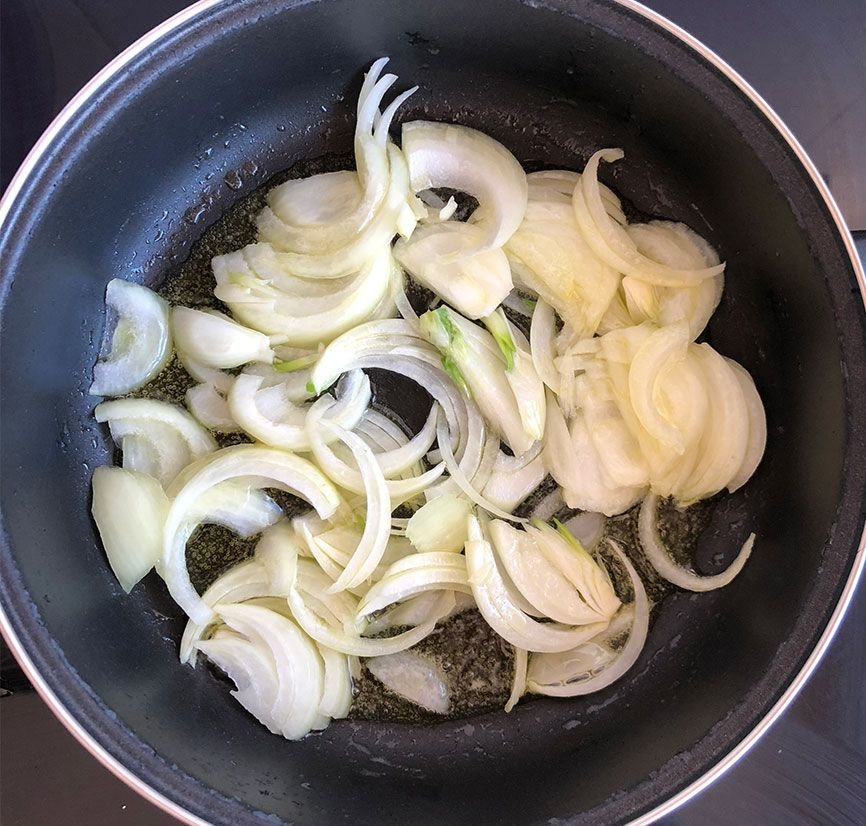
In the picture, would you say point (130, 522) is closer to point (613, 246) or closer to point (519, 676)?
point (519, 676)

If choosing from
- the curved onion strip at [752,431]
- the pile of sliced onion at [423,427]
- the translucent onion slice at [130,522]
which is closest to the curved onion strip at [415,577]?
the pile of sliced onion at [423,427]

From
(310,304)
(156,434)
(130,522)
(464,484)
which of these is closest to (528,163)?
(310,304)


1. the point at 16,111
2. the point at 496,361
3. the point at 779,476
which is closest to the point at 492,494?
the point at 496,361

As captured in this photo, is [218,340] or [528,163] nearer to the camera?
[218,340]

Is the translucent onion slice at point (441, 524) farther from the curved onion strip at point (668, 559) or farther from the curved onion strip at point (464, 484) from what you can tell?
the curved onion strip at point (668, 559)

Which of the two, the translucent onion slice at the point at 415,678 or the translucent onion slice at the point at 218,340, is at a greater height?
the translucent onion slice at the point at 218,340

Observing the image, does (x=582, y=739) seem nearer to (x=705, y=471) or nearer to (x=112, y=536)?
(x=705, y=471)
